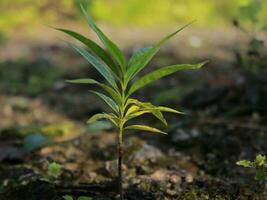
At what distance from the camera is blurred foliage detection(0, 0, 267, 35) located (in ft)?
16.6

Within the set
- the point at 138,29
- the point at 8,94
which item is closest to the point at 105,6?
the point at 138,29

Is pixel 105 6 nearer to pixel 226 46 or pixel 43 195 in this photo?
pixel 226 46

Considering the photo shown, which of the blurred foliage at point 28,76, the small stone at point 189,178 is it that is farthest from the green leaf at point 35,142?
the blurred foliage at point 28,76

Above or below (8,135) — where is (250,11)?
above

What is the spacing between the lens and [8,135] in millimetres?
2469

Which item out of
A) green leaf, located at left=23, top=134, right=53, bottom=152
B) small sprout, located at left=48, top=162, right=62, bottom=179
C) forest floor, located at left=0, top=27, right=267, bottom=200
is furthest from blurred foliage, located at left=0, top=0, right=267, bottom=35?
small sprout, located at left=48, top=162, right=62, bottom=179

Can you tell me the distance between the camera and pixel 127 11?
5184mm

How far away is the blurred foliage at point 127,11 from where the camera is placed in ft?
16.6

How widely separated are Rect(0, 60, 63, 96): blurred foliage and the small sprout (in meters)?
1.63

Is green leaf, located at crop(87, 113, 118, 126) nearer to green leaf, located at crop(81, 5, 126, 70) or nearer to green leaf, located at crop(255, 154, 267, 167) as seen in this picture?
green leaf, located at crop(81, 5, 126, 70)

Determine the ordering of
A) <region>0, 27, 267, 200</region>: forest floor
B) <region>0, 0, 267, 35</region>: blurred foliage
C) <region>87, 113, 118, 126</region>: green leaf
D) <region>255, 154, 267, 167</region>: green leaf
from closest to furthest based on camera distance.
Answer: <region>87, 113, 118, 126</region>: green leaf → <region>255, 154, 267, 167</region>: green leaf → <region>0, 27, 267, 200</region>: forest floor → <region>0, 0, 267, 35</region>: blurred foliage

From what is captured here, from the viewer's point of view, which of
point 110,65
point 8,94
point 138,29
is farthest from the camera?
point 138,29

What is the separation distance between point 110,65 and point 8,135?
1.19 metres

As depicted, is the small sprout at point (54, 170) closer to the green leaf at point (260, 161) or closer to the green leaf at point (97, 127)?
the green leaf at point (97, 127)
